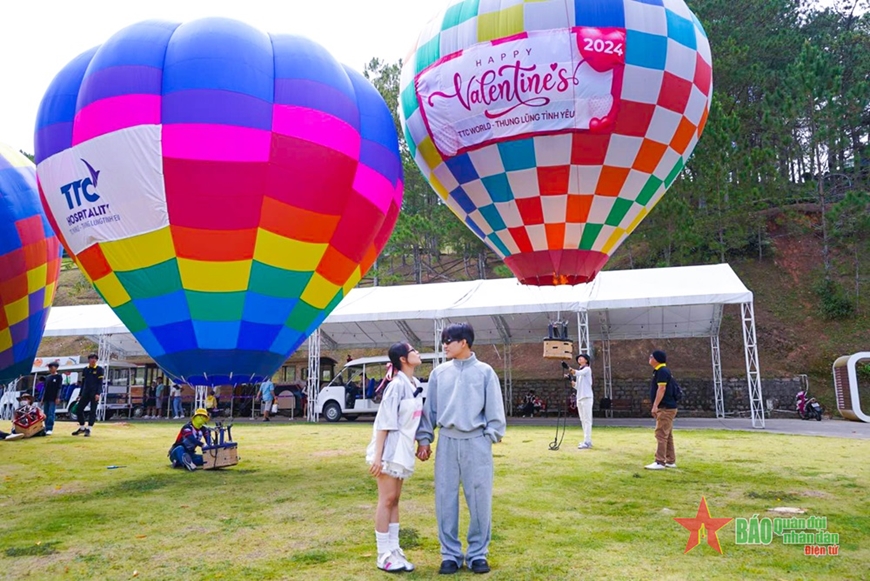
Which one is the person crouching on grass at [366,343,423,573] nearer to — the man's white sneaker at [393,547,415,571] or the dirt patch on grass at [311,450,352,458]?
the man's white sneaker at [393,547,415,571]

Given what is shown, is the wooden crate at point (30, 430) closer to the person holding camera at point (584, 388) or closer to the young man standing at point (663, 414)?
the person holding camera at point (584, 388)

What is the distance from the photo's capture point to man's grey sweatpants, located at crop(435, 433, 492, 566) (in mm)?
3783

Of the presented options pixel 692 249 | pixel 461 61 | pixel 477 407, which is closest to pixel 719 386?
pixel 692 249

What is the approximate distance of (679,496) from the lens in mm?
5863

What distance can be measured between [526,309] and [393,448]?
39.5 feet

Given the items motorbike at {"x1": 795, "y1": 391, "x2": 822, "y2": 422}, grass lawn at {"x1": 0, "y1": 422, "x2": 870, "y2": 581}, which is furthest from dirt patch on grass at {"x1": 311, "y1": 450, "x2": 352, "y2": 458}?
motorbike at {"x1": 795, "y1": 391, "x2": 822, "y2": 422}

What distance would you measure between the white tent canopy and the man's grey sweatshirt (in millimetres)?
10706

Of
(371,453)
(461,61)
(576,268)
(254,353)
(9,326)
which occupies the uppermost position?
(461,61)

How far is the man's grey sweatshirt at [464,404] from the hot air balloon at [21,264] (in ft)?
27.6

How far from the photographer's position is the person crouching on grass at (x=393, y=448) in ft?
12.6

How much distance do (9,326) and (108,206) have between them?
14.4 feet

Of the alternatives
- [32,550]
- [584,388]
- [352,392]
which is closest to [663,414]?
[584,388]

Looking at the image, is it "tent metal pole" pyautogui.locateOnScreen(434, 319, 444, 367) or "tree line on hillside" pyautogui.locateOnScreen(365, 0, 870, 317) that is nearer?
"tent metal pole" pyautogui.locateOnScreen(434, 319, 444, 367)

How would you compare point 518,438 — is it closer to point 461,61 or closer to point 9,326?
point 461,61
